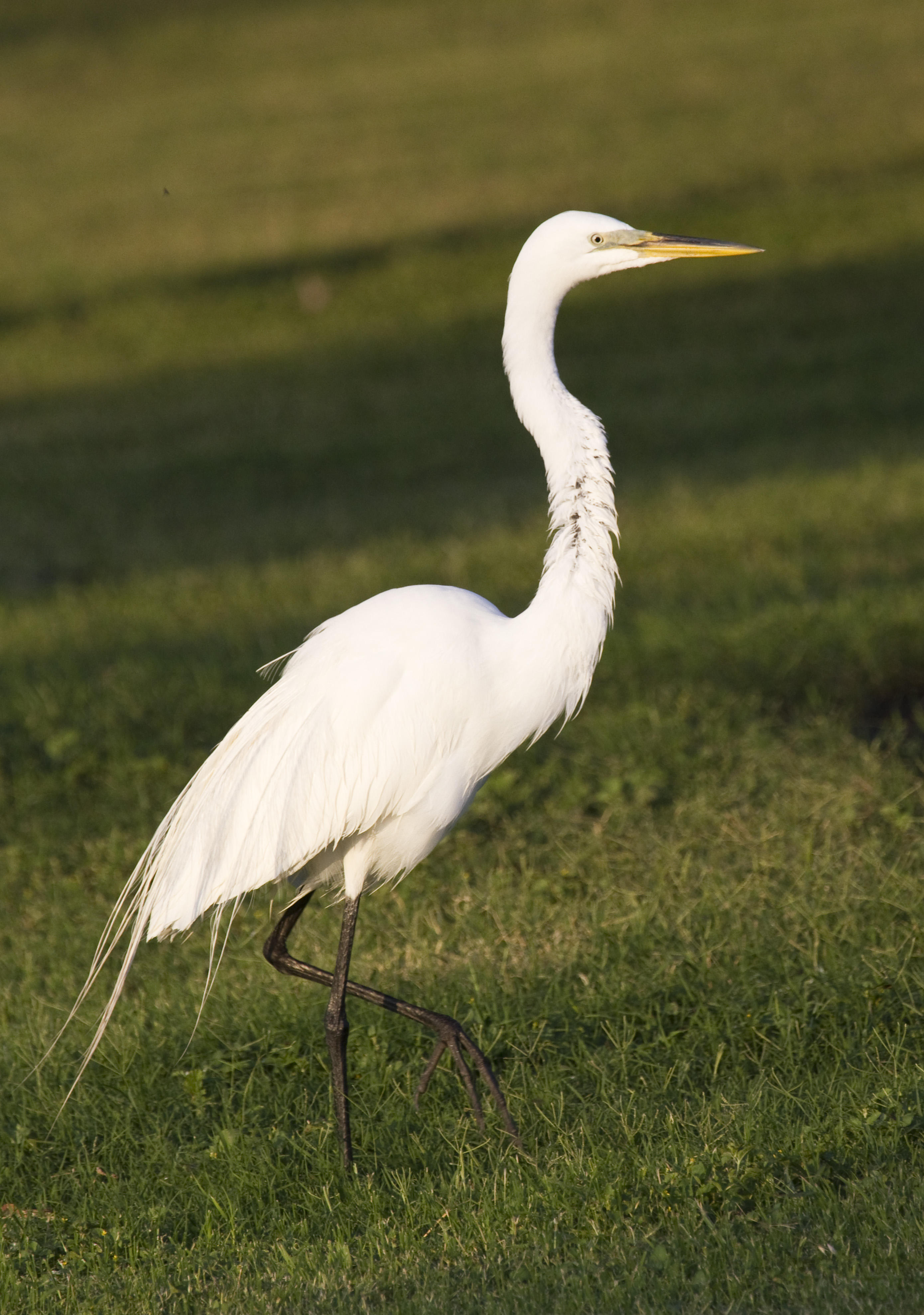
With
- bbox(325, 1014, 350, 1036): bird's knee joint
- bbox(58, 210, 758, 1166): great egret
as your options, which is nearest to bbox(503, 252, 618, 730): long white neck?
bbox(58, 210, 758, 1166): great egret

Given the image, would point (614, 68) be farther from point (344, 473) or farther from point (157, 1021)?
point (157, 1021)

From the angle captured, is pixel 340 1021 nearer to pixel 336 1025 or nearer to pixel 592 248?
pixel 336 1025

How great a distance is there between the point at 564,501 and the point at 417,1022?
1.29 metres

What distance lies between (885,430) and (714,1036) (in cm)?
670

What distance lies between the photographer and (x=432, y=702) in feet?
10.2

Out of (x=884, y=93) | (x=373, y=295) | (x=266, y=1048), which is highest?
(x=884, y=93)

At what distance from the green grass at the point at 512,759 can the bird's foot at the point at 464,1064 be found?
6 cm

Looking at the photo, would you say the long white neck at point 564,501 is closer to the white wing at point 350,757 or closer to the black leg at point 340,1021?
the white wing at point 350,757

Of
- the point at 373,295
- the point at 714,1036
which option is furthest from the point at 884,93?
the point at 714,1036

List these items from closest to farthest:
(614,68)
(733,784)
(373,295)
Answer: (733,784) < (373,295) < (614,68)

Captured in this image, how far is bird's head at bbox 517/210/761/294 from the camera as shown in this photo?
314 centimetres

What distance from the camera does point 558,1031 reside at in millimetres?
3355

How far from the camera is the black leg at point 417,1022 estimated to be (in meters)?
3.07

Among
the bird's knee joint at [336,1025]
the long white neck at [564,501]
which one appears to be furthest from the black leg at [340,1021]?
the long white neck at [564,501]
